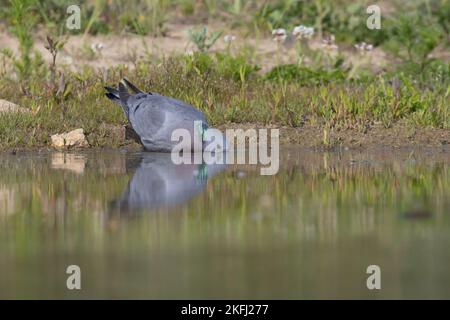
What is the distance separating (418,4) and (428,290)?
765 cm

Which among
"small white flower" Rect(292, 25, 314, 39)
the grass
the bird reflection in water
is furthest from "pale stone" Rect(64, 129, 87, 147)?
"small white flower" Rect(292, 25, 314, 39)

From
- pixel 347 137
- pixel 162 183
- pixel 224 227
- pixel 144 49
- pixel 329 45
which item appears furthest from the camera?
pixel 144 49

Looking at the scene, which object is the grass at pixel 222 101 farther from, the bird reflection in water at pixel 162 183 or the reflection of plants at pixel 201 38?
the bird reflection in water at pixel 162 183

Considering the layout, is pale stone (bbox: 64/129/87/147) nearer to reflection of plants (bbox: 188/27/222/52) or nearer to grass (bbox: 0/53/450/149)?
grass (bbox: 0/53/450/149)

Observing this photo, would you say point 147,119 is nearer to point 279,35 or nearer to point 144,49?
point 279,35

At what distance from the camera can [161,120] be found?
785 cm

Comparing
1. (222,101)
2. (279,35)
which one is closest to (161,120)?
(222,101)

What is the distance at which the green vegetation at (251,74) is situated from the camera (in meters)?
8.59

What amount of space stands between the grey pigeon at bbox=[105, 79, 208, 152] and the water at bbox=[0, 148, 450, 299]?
7.1 inches

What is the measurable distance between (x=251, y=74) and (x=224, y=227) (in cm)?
431

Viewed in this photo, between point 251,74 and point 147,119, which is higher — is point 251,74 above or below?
above

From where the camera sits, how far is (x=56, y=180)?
6.89 metres

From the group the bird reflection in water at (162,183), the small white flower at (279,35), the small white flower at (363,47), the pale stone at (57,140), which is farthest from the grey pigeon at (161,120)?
the small white flower at (363,47)
